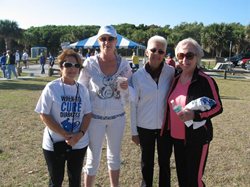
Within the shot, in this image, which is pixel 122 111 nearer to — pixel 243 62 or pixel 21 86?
pixel 21 86

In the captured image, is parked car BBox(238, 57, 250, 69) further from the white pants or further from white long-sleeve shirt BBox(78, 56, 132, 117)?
white long-sleeve shirt BBox(78, 56, 132, 117)

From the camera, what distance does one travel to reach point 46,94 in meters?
3.44

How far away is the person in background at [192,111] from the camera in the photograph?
11.4 feet

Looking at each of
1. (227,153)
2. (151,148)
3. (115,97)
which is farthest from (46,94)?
(227,153)

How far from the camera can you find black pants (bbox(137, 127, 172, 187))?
3984 millimetres

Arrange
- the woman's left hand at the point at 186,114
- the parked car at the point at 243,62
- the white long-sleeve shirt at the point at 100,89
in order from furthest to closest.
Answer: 1. the parked car at the point at 243,62
2. the white long-sleeve shirt at the point at 100,89
3. the woman's left hand at the point at 186,114

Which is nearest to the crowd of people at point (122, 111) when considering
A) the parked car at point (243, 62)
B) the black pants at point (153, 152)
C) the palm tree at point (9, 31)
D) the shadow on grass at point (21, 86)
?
the black pants at point (153, 152)

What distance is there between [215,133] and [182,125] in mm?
4448

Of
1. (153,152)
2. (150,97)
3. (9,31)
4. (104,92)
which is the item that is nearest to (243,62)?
(153,152)

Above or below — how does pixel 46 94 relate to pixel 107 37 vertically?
below

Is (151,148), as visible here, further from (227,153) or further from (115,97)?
(227,153)

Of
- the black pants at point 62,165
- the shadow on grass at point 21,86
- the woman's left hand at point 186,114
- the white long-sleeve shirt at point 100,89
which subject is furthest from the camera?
the shadow on grass at point 21,86

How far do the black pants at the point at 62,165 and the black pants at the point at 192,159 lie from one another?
103 cm

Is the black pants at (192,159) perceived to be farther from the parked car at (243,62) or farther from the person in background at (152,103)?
the parked car at (243,62)
